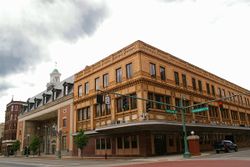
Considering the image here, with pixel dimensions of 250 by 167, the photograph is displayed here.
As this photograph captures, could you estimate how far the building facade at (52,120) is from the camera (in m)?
45.2

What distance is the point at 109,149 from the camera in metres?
34.8

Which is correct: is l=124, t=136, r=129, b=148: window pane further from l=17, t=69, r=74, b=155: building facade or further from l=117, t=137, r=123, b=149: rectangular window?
l=17, t=69, r=74, b=155: building facade

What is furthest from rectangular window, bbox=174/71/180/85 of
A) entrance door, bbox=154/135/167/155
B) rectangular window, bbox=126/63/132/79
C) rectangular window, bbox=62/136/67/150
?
rectangular window, bbox=62/136/67/150

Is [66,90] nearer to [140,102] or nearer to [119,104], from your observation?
[119,104]

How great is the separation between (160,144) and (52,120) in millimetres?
37137

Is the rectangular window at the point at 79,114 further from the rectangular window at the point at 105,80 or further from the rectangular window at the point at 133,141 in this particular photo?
the rectangular window at the point at 133,141

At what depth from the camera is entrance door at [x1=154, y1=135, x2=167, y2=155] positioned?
30778mm

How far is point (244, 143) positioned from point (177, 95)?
28.9m

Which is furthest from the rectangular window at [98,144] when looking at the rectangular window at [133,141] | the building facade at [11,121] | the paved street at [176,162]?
the building facade at [11,121]

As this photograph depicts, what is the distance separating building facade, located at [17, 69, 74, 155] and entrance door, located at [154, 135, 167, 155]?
1793 centimetres

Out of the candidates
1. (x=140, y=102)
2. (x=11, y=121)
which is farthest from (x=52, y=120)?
(x=140, y=102)

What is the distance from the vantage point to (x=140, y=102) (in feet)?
97.9

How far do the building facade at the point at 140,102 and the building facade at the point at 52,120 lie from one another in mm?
3765

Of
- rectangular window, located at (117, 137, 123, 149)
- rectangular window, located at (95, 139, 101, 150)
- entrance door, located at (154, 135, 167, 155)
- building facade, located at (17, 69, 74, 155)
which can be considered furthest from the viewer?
building facade, located at (17, 69, 74, 155)
